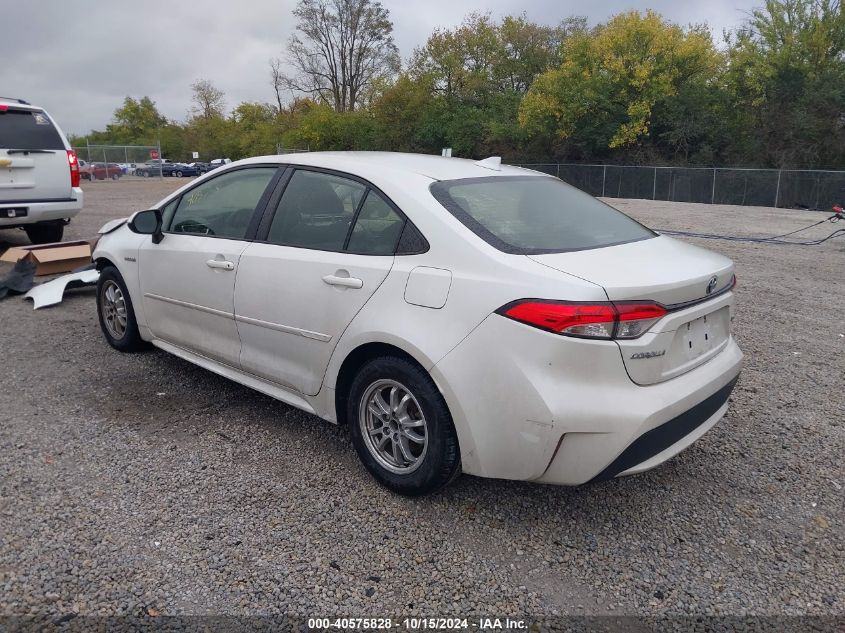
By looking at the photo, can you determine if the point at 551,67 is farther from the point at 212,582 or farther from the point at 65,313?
the point at 212,582

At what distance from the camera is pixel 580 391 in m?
2.56

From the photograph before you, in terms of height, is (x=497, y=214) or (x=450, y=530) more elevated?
(x=497, y=214)

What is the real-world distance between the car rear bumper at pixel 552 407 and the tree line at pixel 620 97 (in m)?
34.0

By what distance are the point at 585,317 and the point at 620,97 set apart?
36.6 meters

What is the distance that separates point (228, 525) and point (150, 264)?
7.40 feet

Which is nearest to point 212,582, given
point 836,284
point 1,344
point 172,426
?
point 172,426

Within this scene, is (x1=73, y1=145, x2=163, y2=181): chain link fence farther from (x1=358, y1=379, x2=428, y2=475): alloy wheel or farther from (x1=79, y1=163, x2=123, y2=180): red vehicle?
(x1=358, y1=379, x2=428, y2=475): alloy wheel

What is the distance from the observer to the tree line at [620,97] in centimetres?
3183

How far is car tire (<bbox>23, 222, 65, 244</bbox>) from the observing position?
31.8ft

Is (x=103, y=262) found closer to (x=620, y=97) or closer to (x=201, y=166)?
(x=620, y=97)

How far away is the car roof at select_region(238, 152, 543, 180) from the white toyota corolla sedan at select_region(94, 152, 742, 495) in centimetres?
2

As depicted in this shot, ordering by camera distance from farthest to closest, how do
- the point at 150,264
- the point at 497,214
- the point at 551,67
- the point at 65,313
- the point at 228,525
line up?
the point at 551,67
the point at 65,313
the point at 150,264
the point at 497,214
the point at 228,525

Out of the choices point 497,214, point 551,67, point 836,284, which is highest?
point 551,67

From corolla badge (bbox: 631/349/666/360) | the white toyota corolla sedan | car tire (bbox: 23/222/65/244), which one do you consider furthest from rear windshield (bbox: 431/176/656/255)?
car tire (bbox: 23/222/65/244)
